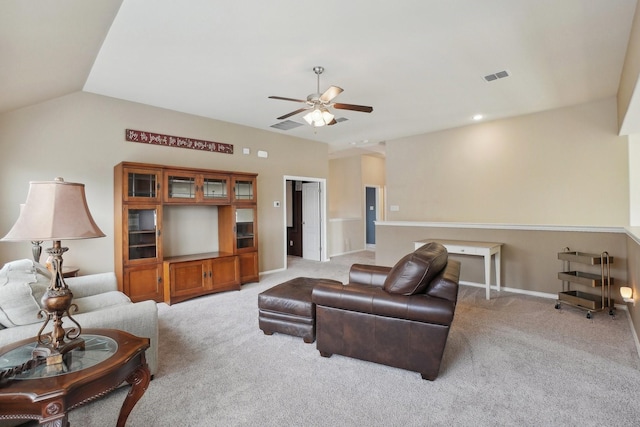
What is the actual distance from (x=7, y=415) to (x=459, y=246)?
458cm

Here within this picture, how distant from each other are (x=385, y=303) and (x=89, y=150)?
4128 millimetres

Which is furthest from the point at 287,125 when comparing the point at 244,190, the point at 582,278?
the point at 582,278

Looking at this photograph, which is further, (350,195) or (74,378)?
(350,195)

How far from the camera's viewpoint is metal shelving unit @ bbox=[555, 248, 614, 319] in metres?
3.43

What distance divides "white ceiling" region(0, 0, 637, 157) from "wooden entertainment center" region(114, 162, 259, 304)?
1.14m

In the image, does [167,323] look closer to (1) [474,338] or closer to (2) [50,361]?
(2) [50,361]

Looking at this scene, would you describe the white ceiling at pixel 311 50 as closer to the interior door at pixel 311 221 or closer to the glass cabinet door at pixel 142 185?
the glass cabinet door at pixel 142 185

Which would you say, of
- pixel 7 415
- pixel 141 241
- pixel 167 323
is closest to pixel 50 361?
pixel 7 415

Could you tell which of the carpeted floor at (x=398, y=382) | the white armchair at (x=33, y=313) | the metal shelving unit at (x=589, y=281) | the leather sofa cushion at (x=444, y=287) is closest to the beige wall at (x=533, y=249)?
the metal shelving unit at (x=589, y=281)

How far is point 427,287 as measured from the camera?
228 cm

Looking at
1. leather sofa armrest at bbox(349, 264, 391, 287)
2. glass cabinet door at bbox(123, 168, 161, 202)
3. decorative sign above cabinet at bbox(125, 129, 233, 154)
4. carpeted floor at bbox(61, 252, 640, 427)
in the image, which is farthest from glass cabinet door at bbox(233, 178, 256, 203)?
leather sofa armrest at bbox(349, 264, 391, 287)

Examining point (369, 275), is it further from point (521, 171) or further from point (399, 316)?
point (521, 171)

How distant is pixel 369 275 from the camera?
3.06 meters

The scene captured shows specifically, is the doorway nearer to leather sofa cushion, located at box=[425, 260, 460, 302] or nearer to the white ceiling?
the white ceiling
